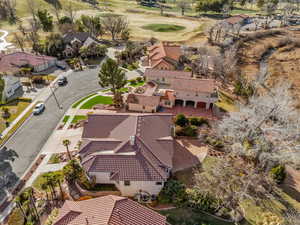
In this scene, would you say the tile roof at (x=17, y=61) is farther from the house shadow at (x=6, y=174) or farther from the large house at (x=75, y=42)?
the house shadow at (x=6, y=174)

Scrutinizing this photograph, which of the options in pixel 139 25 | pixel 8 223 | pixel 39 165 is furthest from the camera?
pixel 139 25

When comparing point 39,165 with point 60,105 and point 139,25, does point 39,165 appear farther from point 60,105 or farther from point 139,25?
point 139,25

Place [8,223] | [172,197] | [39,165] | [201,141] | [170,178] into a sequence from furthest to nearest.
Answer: [201,141] < [39,165] < [170,178] < [172,197] < [8,223]

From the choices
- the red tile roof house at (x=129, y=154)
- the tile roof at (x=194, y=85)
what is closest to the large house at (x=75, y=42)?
the tile roof at (x=194, y=85)

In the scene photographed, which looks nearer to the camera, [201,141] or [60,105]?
[201,141]

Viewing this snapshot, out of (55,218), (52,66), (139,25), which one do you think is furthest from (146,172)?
(139,25)

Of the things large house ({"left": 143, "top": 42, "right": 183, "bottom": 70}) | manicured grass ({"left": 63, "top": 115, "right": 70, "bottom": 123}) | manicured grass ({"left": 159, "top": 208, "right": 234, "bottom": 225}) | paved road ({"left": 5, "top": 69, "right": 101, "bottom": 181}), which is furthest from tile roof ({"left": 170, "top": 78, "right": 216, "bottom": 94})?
manicured grass ({"left": 159, "top": 208, "right": 234, "bottom": 225})

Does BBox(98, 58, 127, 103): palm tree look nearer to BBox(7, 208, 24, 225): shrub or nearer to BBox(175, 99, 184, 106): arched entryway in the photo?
BBox(175, 99, 184, 106): arched entryway
